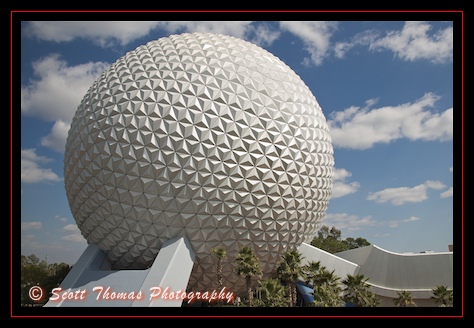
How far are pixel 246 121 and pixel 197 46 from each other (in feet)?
23.5

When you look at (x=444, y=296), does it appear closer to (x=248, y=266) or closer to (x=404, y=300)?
(x=404, y=300)

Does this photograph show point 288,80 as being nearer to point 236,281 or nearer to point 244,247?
point 244,247

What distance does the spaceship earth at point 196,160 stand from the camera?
18.4 metres

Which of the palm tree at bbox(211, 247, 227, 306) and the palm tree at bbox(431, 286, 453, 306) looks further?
the palm tree at bbox(211, 247, 227, 306)

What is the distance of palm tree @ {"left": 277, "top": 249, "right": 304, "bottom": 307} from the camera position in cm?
1942

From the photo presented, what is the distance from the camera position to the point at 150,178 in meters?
18.3

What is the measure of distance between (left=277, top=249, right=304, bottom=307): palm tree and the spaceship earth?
1.20 metres

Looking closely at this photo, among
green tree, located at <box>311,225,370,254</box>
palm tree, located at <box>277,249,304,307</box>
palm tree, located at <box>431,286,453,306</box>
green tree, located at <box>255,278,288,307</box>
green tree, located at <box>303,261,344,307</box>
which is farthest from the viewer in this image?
green tree, located at <box>311,225,370,254</box>

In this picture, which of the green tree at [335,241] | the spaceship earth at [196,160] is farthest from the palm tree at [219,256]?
the green tree at [335,241]

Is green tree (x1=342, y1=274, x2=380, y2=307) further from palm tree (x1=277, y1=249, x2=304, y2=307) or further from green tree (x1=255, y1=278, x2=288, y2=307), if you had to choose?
green tree (x1=255, y1=278, x2=288, y2=307)

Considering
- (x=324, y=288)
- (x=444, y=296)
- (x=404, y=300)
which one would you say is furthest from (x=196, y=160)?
(x=444, y=296)

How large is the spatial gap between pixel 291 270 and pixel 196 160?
9.04 meters

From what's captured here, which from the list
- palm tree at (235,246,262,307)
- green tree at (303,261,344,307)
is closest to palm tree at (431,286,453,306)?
green tree at (303,261,344,307)
